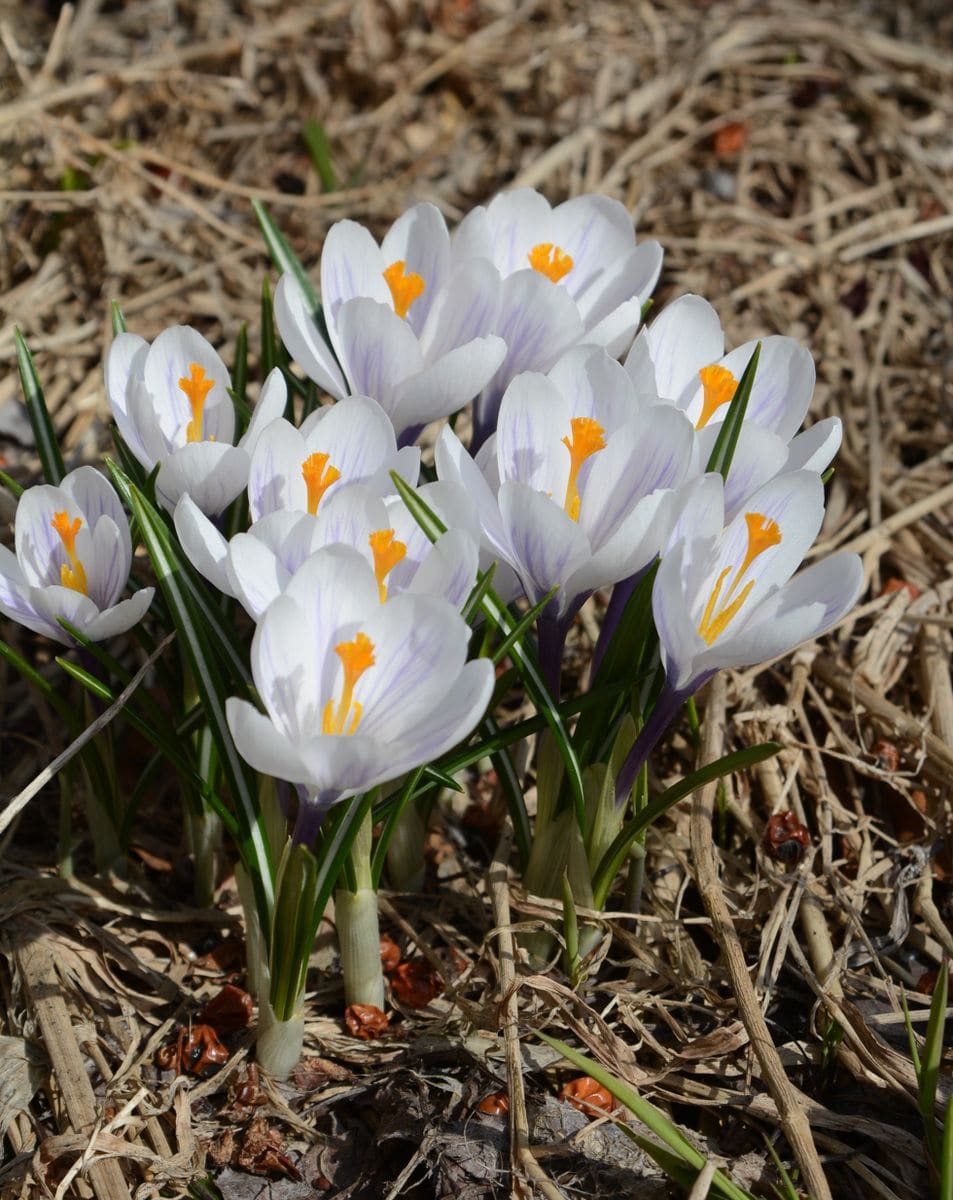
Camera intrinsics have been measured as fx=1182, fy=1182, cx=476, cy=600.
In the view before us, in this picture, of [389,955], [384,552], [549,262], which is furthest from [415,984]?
[549,262]

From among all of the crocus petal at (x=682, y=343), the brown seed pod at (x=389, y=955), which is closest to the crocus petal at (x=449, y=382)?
the crocus petal at (x=682, y=343)

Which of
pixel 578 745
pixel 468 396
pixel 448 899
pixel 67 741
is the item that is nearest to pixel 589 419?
pixel 468 396

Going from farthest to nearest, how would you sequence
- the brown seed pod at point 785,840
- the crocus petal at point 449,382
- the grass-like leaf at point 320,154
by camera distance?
the grass-like leaf at point 320,154
the brown seed pod at point 785,840
the crocus petal at point 449,382

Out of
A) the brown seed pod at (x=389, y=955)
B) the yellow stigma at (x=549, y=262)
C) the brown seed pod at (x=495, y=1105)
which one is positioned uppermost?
the yellow stigma at (x=549, y=262)

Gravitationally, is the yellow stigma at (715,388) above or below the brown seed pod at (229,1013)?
above

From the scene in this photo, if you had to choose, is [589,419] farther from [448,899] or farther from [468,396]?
[448,899]

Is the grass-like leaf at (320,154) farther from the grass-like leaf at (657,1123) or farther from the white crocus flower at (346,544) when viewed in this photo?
the grass-like leaf at (657,1123)

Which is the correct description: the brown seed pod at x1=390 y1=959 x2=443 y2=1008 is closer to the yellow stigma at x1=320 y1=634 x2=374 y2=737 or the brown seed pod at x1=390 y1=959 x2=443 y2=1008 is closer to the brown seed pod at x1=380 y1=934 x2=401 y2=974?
the brown seed pod at x1=380 y1=934 x2=401 y2=974
